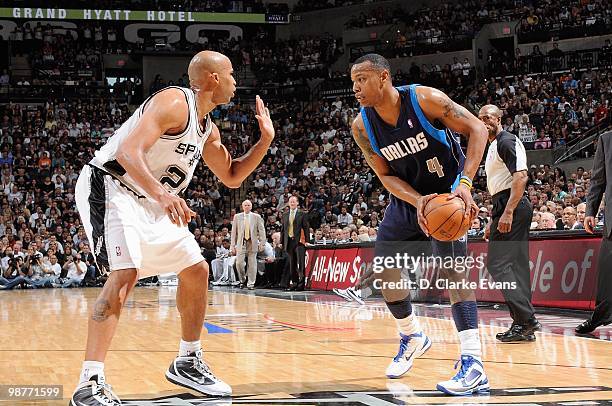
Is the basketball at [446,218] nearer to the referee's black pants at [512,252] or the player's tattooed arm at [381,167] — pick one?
the player's tattooed arm at [381,167]

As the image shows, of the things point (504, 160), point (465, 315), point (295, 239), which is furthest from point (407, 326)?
point (295, 239)

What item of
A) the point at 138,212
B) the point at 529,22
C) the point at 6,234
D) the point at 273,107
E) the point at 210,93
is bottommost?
the point at 6,234

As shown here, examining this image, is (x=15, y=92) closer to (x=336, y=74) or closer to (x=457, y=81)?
(x=336, y=74)

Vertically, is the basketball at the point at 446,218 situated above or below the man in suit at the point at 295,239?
above

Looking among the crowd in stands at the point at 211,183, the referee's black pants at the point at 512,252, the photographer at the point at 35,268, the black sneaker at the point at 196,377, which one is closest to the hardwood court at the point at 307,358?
the black sneaker at the point at 196,377

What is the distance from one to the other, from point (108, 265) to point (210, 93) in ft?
3.74

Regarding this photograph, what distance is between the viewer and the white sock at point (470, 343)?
4.58 metres

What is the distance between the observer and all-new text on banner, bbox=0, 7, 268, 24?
96.9 ft

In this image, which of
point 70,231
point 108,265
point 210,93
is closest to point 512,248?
point 210,93

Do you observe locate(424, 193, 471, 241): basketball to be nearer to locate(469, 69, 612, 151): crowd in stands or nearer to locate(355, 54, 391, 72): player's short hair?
locate(355, 54, 391, 72): player's short hair

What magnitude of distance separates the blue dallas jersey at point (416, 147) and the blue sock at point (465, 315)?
739mm

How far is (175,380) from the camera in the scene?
4.54 meters

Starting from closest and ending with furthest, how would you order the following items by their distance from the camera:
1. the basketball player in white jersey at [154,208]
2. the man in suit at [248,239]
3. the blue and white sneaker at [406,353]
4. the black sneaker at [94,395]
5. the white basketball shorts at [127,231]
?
1. the black sneaker at [94,395]
2. the basketball player in white jersey at [154,208]
3. the white basketball shorts at [127,231]
4. the blue and white sneaker at [406,353]
5. the man in suit at [248,239]

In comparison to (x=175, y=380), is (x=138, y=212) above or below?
above
